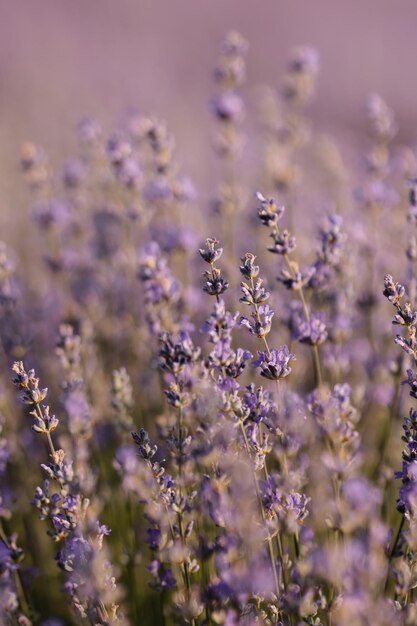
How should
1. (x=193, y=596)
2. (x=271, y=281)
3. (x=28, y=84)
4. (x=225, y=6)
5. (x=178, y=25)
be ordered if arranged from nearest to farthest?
(x=193, y=596) → (x=271, y=281) → (x=28, y=84) → (x=178, y=25) → (x=225, y=6)

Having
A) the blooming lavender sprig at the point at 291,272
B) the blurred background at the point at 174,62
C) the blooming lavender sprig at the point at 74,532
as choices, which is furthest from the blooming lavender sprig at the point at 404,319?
the blurred background at the point at 174,62

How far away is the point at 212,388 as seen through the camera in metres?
1.71

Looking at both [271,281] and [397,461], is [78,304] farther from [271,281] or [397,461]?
[397,461]

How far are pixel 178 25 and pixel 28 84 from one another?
11738mm

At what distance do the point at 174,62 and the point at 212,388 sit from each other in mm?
18276

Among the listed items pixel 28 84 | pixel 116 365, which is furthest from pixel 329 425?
pixel 28 84

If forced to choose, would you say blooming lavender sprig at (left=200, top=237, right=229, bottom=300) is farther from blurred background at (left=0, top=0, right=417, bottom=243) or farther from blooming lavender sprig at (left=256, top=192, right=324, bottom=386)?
blurred background at (left=0, top=0, right=417, bottom=243)

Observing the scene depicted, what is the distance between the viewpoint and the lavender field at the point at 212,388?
1.67 metres

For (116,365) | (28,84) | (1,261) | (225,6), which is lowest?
(1,261)

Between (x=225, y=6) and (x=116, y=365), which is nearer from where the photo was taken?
(x=116, y=365)

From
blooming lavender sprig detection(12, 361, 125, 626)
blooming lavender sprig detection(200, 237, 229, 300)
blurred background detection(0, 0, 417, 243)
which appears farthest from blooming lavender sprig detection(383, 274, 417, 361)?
blurred background detection(0, 0, 417, 243)

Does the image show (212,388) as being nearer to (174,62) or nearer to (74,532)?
(74,532)

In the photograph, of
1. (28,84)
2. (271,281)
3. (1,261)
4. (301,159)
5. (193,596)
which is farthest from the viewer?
(28,84)

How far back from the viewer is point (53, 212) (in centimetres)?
378
